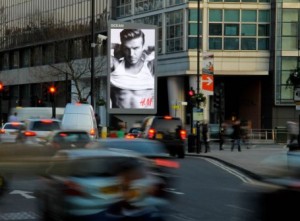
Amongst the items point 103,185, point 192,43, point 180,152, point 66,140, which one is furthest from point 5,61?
point 103,185

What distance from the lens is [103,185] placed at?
9688mm

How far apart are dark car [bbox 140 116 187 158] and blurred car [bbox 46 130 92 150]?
7.98 m

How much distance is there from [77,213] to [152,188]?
1.15m

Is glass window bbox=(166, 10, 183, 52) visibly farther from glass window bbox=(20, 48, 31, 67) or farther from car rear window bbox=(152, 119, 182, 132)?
glass window bbox=(20, 48, 31, 67)

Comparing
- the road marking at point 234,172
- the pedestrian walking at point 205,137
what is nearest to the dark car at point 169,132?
the road marking at point 234,172

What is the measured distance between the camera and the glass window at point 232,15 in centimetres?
5906

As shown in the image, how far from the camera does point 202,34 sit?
59125 mm

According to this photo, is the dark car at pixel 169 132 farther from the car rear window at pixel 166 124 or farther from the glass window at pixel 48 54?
the glass window at pixel 48 54

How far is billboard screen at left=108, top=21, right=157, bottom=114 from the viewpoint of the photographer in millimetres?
45031

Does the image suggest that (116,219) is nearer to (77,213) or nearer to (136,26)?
(77,213)

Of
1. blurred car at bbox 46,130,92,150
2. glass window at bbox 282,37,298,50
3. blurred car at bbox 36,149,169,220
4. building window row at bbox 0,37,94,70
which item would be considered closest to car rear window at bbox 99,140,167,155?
blurred car at bbox 36,149,169,220

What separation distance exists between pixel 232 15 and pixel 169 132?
30.6 meters

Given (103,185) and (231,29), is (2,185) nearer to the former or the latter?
(103,185)

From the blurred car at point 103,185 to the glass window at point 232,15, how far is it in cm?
5005
